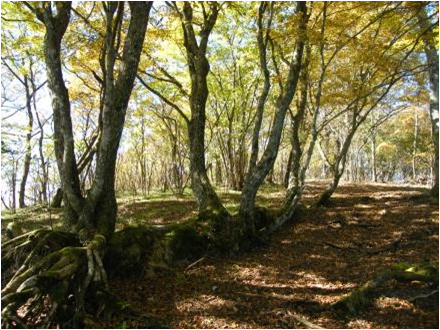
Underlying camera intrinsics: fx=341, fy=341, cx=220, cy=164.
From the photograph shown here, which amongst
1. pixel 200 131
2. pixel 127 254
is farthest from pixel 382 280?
pixel 200 131

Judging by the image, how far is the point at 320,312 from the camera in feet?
17.1

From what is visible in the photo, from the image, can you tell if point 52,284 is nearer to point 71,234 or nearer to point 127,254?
point 71,234

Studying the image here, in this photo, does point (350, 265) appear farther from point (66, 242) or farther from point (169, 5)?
point (169, 5)

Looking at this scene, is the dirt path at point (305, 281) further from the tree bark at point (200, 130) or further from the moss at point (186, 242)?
the tree bark at point (200, 130)

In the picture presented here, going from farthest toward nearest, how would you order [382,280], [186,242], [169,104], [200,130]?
[169,104], [200,130], [186,242], [382,280]

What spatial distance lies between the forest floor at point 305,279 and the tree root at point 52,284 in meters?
0.52

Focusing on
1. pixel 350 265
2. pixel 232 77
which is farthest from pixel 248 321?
pixel 232 77

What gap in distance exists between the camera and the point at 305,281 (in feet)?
22.0

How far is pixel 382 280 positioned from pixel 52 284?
487cm

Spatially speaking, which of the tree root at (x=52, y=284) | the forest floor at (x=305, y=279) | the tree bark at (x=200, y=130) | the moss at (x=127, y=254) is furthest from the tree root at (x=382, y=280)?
the tree bark at (x=200, y=130)

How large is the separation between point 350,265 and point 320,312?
7.98 feet

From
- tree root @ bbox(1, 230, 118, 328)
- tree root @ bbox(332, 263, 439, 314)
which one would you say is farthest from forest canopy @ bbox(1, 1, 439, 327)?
tree root @ bbox(332, 263, 439, 314)

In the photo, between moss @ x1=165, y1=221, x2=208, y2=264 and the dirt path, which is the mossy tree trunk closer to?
the dirt path

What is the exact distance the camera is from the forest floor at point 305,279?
4984 mm
